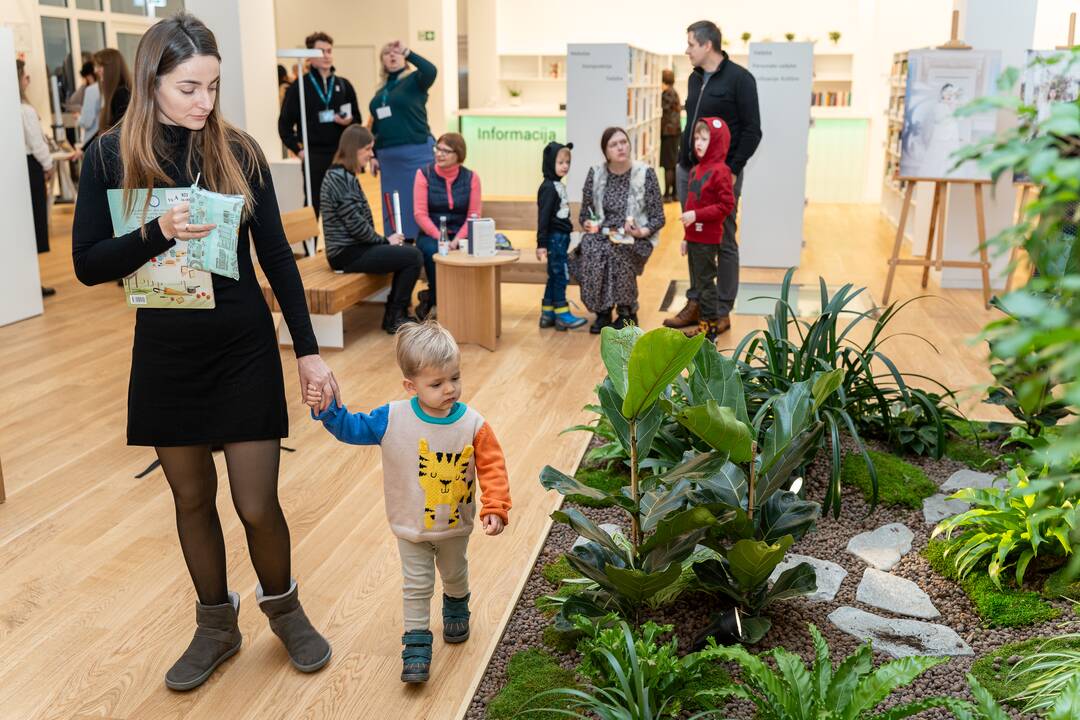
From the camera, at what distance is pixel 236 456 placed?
247 cm

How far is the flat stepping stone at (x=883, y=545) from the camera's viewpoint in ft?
10.5

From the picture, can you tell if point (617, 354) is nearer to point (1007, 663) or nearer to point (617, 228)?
point (1007, 663)

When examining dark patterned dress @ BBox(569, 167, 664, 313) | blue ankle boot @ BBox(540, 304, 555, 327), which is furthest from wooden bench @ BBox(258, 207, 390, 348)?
dark patterned dress @ BBox(569, 167, 664, 313)

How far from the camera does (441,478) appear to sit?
251 cm

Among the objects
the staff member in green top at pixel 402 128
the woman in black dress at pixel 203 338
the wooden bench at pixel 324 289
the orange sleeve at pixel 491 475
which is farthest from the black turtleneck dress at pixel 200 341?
the staff member in green top at pixel 402 128

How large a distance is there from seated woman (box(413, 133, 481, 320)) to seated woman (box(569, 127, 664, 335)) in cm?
72

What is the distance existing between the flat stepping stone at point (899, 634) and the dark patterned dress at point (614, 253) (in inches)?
138

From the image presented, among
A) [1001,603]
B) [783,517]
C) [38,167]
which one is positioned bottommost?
[1001,603]

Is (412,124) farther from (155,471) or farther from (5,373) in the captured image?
(155,471)

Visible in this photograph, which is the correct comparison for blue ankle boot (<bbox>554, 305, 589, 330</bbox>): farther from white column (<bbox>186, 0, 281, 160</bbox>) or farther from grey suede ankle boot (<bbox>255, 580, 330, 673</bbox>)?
grey suede ankle boot (<bbox>255, 580, 330, 673</bbox>)

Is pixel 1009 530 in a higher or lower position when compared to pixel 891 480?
higher

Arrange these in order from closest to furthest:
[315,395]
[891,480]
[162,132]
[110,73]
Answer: [162,132]
[315,395]
[891,480]
[110,73]

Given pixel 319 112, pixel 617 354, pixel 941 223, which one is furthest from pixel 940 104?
pixel 617 354

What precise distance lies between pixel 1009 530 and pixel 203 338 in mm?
2274
